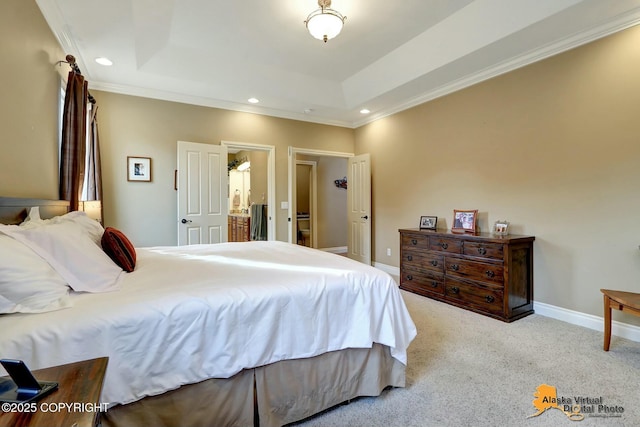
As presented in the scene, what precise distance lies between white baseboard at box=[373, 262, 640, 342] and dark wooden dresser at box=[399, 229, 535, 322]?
0.12 meters

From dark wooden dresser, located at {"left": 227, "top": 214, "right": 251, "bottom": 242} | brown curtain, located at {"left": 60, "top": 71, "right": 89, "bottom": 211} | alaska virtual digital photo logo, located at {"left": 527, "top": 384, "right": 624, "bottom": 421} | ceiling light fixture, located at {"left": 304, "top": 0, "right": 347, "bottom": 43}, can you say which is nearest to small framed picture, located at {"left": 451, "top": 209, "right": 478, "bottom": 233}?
alaska virtual digital photo logo, located at {"left": 527, "top": 384, "right": 624, "bottom": 421}

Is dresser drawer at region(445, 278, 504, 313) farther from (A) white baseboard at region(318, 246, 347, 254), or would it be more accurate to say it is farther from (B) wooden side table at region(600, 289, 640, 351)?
(A) white baseboard at region(318, 246, 347, 254)

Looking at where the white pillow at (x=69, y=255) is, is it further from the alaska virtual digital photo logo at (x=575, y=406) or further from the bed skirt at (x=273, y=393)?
the alaska virtual digital photo logo at (x=575, y=406)

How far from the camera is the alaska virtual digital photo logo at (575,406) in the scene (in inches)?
64.5

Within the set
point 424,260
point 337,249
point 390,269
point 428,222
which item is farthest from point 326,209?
point 424,260

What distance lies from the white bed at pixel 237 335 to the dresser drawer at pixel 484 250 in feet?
5.61

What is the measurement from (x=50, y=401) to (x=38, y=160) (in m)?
2.37

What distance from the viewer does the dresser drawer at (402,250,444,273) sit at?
3533 mm

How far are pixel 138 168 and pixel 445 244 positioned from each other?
404cm

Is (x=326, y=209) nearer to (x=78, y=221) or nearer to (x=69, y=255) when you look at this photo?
(x=78, y=221)

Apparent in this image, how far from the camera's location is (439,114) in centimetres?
409

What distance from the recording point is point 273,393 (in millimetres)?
1482

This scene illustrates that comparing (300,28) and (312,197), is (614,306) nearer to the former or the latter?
(300,28)

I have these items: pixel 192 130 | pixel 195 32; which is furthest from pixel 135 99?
pixel 195 32
